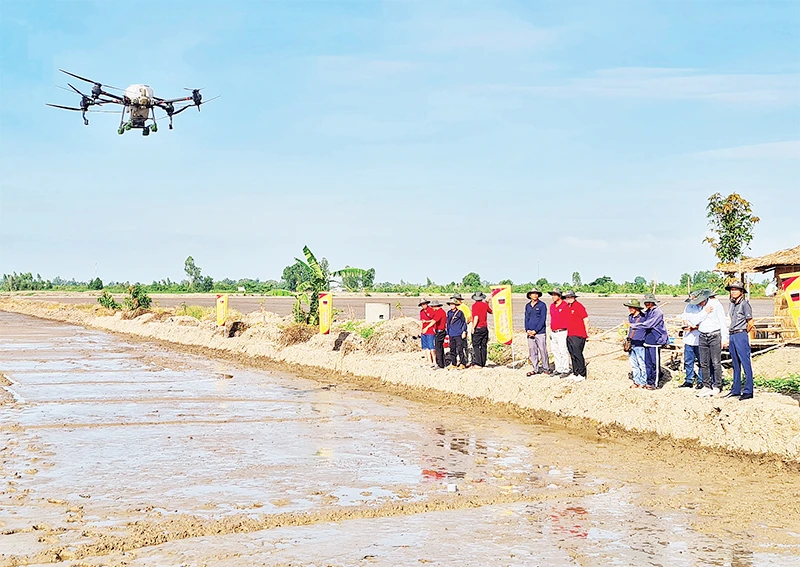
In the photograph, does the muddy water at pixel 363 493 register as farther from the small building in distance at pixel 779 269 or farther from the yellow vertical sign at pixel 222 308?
the yellow vertical sign at pixel 222 308

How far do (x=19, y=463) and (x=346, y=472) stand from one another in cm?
403

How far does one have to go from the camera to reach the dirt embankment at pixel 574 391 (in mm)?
11000

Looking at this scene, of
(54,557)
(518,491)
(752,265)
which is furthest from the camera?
(752,265)

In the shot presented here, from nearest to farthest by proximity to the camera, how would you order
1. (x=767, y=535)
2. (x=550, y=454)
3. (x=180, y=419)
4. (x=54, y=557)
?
(x=54, y=557), (x=767, y=535), (x=550, y=454), (x=180, y=419)

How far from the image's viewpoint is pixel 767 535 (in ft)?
24.7

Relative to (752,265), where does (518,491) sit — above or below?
below

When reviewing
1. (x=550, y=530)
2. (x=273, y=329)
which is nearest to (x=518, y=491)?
(x=550, y=530)

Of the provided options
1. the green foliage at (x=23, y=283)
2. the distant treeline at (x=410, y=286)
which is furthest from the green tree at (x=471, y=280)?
the green foliage at (x=23, y=283)

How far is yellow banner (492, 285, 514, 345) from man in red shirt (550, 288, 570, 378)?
56.6 inches

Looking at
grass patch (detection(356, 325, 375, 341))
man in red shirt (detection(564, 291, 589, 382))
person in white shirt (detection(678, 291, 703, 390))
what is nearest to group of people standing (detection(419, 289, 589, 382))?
man in red shirt (detection(564, 291, 589, 382))

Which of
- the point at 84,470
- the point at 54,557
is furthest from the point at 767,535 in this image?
the point at 84,470

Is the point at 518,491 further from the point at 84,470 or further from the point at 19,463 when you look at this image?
the point at 19,463

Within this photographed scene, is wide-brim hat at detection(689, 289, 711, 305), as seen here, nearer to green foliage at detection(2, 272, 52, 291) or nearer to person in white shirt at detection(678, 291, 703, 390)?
person in white shirt at detection(678, 291, 703, 390)

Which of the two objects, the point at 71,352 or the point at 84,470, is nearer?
the point at 84,470
